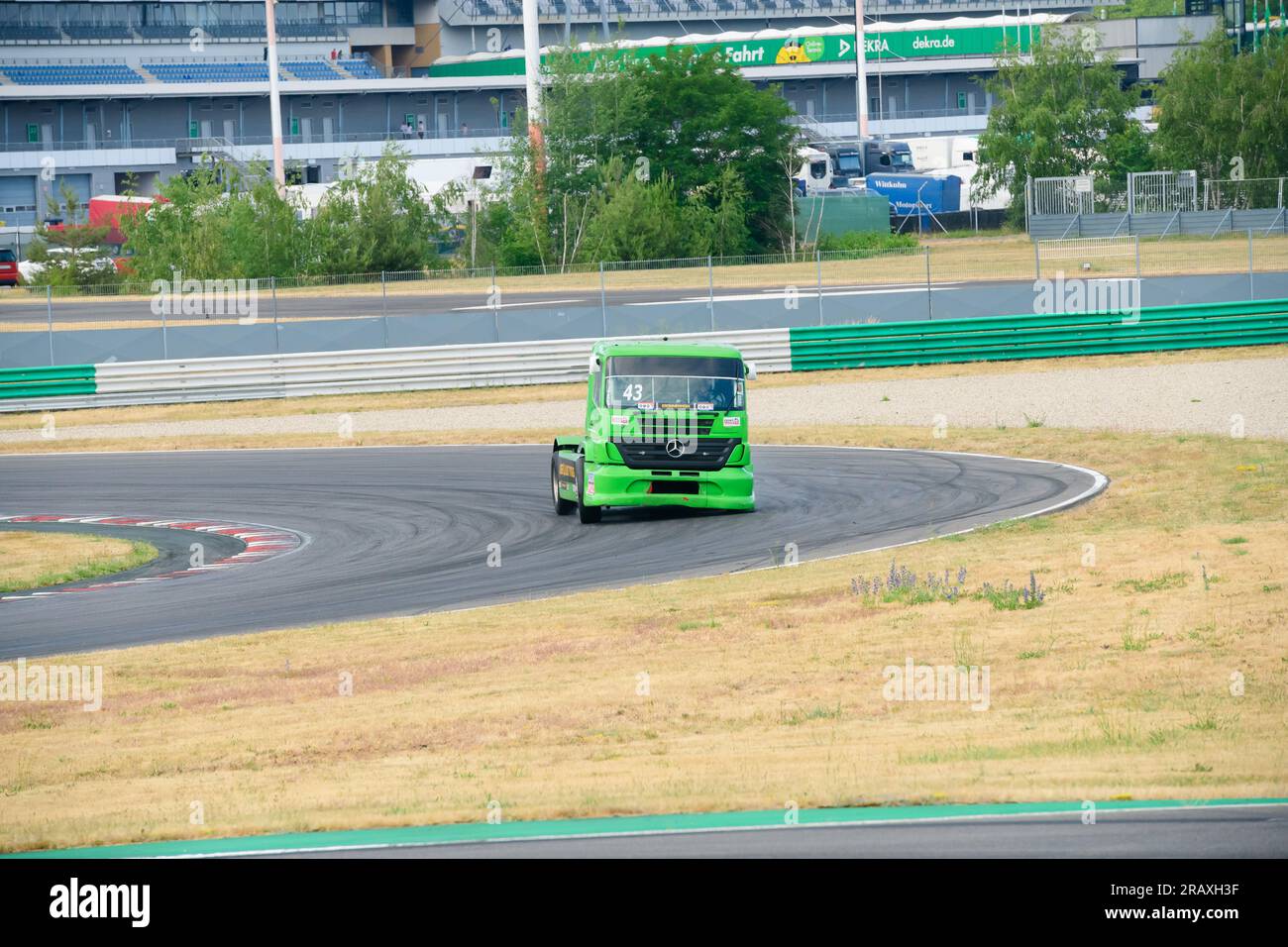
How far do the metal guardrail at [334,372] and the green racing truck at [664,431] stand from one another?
14.5 meters

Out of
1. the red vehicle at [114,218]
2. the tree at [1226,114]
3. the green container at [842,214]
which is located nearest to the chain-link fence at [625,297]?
the green container at [842,214]

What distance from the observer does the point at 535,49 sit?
2397 inches

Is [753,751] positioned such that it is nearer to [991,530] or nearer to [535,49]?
[991,530]

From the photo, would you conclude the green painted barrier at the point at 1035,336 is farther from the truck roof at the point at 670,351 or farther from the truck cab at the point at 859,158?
the truck cab at the point at 859,158

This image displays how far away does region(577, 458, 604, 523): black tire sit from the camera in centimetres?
1847

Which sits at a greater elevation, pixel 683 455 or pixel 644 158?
pixel 644 158

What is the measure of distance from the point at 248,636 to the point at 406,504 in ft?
24.5

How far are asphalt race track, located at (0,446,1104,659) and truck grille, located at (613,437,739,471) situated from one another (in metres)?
0.71

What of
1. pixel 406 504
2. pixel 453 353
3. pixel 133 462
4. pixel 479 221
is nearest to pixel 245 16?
pixel 479 221

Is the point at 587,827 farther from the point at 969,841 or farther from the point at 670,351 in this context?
the point at 670,351

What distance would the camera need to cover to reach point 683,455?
1844 cm

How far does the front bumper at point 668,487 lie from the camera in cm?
1827

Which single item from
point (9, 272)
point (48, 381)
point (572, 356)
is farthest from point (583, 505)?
point (9, 272)

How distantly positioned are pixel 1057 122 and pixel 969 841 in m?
63.7
